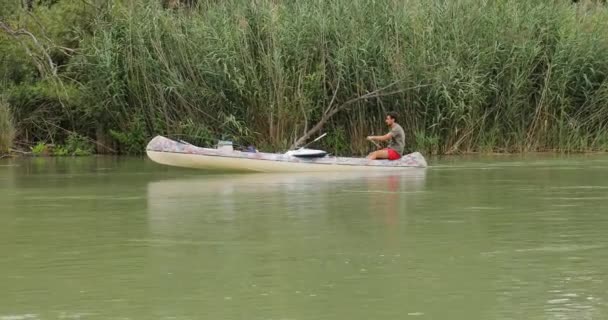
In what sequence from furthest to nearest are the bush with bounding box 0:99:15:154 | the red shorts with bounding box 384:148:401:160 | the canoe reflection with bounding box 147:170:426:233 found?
the bush with bounding box 0:99:15:154 < the red shorts with bounding box 384:148:401:160 < the canoe reflection with bounding box 147:170:426:233

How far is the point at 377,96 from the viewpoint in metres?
22.8

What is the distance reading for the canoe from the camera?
19.3 meters

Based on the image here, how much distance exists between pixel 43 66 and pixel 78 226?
488 inches

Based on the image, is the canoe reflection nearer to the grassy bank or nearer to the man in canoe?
the man in canoe

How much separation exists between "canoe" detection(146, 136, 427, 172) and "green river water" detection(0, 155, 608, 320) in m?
1.30

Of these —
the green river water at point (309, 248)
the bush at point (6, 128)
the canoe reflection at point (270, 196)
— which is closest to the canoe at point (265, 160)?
the canoe reflection at point (270, 196)

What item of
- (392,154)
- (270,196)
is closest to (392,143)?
(392,154)

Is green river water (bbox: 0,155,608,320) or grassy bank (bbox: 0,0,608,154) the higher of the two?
grassy bank (bbox: 0,0,608,154)

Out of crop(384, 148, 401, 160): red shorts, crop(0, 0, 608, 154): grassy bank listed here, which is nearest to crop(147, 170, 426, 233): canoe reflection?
crop(384, 148, 401, 160): red shorts

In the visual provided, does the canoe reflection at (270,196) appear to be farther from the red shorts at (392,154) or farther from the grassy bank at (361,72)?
the grassy bank at (361,72)

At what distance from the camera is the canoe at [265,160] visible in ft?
63.5

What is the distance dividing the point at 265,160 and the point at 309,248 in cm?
901

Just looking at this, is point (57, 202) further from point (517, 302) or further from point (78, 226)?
point (517, 302)

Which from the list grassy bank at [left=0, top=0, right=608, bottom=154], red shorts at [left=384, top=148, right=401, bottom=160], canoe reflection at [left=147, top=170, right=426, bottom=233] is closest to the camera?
canoe reflection at [left=147, top=170, right=426, bottom=233]
